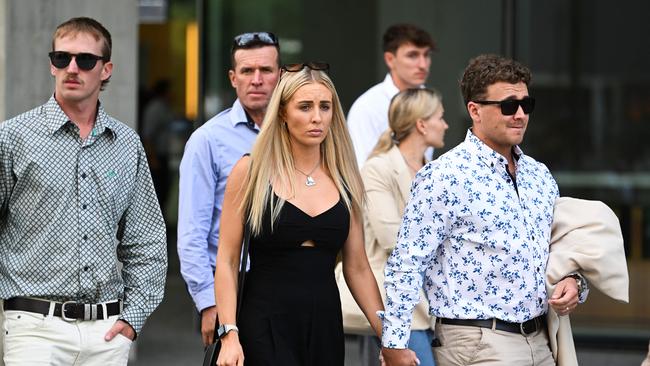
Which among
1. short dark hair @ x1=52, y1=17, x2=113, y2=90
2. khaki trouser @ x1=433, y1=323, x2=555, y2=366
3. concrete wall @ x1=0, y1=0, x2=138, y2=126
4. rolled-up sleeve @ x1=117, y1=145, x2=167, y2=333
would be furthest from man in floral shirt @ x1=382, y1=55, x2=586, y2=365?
concrete wall @ x1=0, y1=0, x2=138, y2=126

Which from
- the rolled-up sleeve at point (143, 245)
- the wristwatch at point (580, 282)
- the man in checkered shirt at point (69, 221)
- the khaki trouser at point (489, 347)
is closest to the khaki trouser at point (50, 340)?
the man in checkered shirt at point (69, 221)

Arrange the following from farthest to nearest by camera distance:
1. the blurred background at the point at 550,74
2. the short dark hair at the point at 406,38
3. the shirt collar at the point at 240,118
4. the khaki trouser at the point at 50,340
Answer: the blurred background at the point at 550,74, the short dark hair at the point at 406,38, the shirt collar at the point at 240,118, the khaki trouser at the point at 50,340

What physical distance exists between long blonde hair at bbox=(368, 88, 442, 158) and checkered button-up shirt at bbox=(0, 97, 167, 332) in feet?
6.36

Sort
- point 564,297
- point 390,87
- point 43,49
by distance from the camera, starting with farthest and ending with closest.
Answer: point 43,49
point 390,87
point 564,297

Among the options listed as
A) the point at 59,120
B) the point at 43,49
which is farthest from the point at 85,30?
the point at 43,49

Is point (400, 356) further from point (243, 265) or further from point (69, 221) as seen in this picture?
point (69, 221)

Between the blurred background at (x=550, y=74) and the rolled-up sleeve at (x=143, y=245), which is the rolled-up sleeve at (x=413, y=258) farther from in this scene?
the blurred background at (x=550, y=74)

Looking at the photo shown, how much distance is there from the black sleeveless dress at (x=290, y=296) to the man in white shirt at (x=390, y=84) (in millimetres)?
2598

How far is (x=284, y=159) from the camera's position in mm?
5184

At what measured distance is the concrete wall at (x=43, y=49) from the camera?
341 inches

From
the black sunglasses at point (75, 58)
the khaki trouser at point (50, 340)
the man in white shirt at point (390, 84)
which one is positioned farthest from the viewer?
the man in white shirt at point (390, 84)

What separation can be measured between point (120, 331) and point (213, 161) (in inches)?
46.2

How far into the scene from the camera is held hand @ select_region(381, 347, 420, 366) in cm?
500

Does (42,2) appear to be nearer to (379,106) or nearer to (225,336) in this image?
(379,106)
